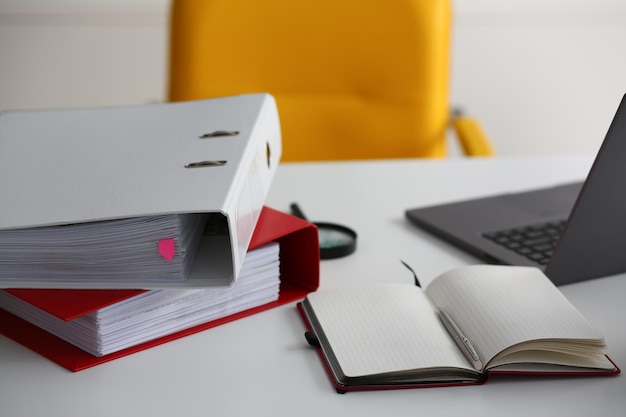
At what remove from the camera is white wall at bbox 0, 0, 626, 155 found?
2.76m

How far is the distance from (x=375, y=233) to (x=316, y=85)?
2.26 feet

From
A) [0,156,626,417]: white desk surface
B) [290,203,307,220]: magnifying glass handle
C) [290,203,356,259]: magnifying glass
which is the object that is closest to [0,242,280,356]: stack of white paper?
[0,156,626,417]: white desk surface

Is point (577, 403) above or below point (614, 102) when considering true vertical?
below

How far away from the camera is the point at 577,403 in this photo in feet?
2.18

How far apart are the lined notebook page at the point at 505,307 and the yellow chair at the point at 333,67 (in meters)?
0.89

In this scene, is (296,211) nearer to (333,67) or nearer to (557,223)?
(557,223)

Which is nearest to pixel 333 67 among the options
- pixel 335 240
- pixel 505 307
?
pixel 335 240

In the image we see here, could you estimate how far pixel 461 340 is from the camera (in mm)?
733

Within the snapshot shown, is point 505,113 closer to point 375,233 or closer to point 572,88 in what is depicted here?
point 572,88

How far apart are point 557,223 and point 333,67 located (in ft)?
2.47

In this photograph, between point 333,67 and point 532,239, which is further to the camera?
point 333,67

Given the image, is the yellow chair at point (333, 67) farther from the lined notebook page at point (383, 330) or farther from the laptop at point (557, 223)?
the lined notebook page at point (383, 330)

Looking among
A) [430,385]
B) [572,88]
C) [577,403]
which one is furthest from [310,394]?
[572,88]

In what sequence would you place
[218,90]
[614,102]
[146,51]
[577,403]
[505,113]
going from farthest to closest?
1. [505,113]
2. [146,51]
3. [218,90]
4. [614,102]
5. [577,403]
